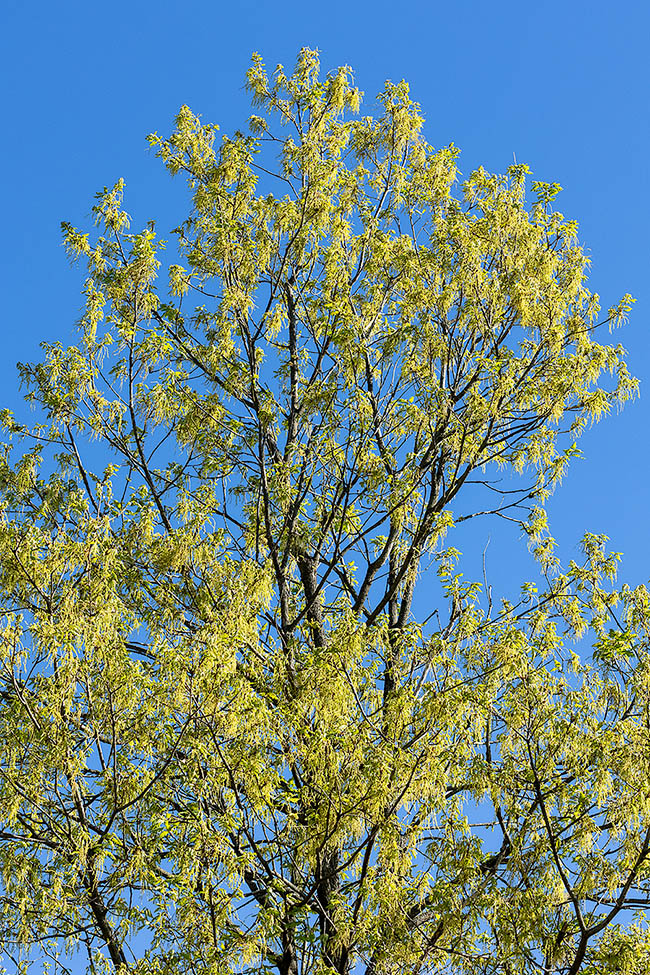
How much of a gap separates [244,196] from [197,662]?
511cm

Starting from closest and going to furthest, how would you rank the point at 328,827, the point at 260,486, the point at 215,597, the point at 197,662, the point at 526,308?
the point at 197,662, the point at 328,827, the point at 215,597, the point at 526,308, the point at 260,486

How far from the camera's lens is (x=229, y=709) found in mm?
6648

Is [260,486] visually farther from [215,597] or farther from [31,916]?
[31,916]

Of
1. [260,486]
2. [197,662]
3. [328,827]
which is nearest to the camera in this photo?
[197,662]

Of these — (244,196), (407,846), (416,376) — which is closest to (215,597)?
(407,846)

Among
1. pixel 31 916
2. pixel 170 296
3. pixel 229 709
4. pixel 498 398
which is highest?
pixel 170 296

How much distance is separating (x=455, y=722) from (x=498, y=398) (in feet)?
10.3

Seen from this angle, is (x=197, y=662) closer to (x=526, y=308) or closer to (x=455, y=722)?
(x=455, y=722)

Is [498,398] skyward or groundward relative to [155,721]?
skyward

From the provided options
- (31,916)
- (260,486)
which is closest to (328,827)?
(31,916)

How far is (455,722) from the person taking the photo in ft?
24.2

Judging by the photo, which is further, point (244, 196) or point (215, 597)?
point (244, 196)

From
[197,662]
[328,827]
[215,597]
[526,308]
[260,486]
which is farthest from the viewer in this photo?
[260,486]

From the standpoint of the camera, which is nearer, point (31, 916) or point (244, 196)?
point (31, 916)
